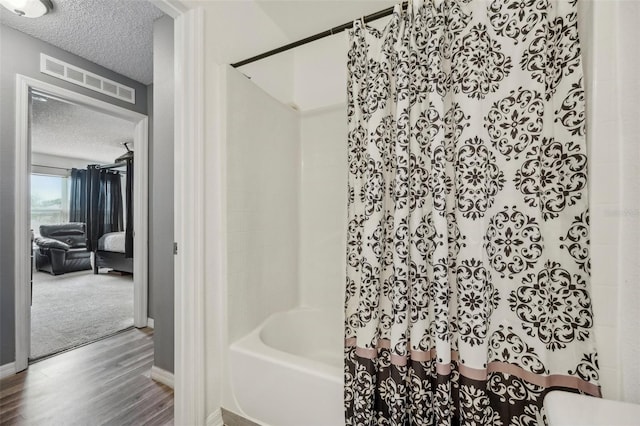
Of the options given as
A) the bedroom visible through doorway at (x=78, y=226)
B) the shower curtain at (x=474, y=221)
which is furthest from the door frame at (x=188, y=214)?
the bedroom visible through doorway at (x=78, y=226)

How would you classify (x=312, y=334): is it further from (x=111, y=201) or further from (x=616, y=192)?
(x=111, y=201)

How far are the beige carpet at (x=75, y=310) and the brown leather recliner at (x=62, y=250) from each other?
28cm

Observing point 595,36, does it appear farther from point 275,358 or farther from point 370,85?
point 275,358

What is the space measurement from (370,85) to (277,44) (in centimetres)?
112

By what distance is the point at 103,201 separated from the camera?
5793 mm

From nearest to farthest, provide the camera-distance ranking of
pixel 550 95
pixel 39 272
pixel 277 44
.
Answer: pixel 550 95, pixel 277 44, pixel 39 272

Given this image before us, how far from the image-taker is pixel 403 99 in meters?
1.03

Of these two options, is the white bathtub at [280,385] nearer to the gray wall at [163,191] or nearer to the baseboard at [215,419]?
the baseboard at [215,419]

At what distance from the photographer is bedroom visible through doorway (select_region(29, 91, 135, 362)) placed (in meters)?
2.65

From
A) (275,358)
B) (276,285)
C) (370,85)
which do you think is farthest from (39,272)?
(370,85)

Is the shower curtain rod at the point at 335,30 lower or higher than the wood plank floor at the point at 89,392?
higher

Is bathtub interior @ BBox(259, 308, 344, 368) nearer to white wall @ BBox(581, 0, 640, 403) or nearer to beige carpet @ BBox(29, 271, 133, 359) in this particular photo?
white wall @ BBox(581, 0, 640, 403)

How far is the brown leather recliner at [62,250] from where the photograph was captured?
4785mm

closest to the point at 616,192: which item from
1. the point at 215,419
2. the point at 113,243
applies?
the point at 215,419
